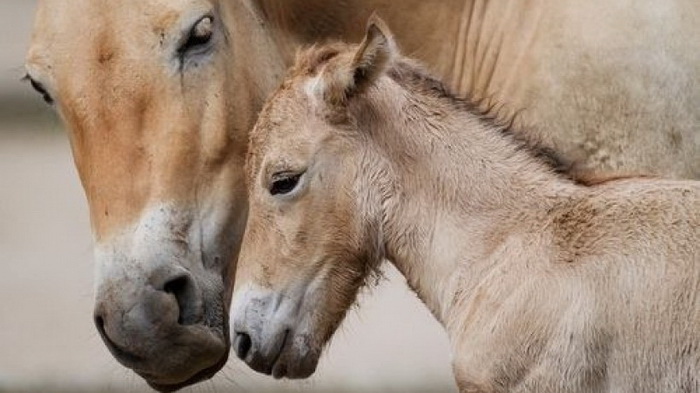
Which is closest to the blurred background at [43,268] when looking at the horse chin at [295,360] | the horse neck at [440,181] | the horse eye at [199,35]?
the horse eye at [199,35]

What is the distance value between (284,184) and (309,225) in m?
0.13

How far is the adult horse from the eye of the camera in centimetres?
630

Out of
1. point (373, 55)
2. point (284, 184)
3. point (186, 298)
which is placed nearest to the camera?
point (373, 55)

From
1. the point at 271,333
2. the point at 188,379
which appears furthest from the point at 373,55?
the point at 188,379

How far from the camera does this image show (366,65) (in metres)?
5.80

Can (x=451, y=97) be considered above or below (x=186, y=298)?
above

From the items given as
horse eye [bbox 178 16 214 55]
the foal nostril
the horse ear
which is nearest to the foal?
the horse ear

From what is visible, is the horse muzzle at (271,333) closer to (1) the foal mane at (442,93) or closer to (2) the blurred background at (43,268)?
(1) the foal mane at (442,93)

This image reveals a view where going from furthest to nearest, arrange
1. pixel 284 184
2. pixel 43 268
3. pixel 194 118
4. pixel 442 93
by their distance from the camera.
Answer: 1. pixel 43 268
2. pixel 194 118
3. pixel 442 93
4. pixel 284 184

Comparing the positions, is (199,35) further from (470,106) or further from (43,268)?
(43,268)

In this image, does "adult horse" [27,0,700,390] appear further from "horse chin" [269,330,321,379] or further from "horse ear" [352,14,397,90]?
"horse ear" [352,14,397,90]

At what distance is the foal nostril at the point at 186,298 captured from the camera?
247 inches

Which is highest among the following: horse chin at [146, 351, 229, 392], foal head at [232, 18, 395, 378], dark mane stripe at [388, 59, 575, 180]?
dark mane stripe at [388, 59, 575, 180]

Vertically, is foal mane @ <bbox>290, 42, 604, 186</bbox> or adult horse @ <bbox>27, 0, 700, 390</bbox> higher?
foal mane @ <bbox>290, 42, 604, 186</bbox>
